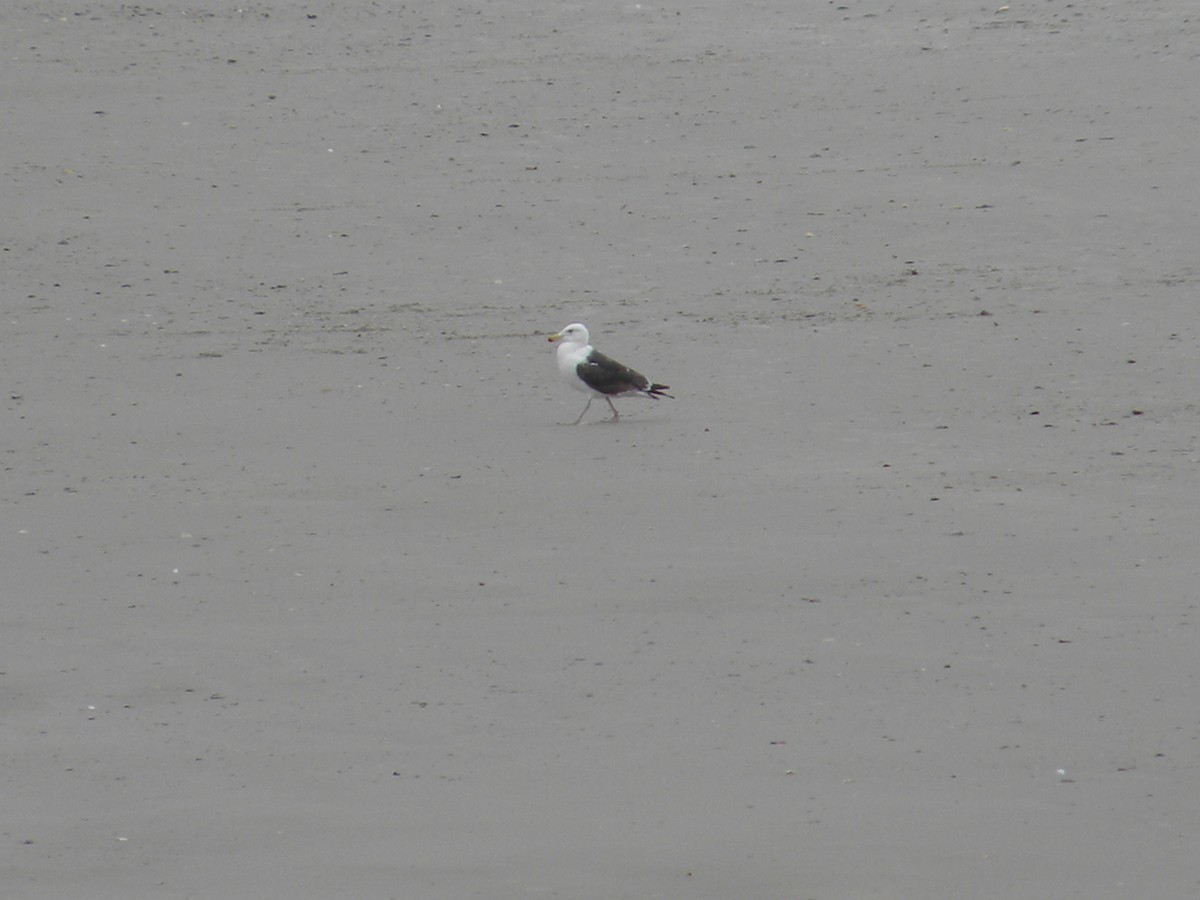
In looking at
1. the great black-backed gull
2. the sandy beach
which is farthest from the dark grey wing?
the sandy beach

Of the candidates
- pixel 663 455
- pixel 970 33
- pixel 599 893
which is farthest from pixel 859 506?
pixel 970 33

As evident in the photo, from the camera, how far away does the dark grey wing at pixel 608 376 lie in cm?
978

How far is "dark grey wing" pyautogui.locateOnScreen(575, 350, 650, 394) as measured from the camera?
978 cm

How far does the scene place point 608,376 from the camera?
978 centimetres

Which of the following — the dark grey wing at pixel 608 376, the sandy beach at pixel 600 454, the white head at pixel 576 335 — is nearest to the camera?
the sandy beach at pixel 600 454

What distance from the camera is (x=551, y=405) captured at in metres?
10.2

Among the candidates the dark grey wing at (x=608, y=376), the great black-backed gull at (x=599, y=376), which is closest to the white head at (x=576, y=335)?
the great black-backed gull at (x=599, y=376)

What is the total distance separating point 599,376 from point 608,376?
0.18 feet

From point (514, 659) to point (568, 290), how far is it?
489cm

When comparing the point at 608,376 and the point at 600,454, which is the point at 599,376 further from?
the point at 600,454

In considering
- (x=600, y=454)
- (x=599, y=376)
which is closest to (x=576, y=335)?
(x=599, y=376)

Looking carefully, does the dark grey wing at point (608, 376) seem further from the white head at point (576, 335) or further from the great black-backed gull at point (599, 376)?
the white head at point (576, 335)

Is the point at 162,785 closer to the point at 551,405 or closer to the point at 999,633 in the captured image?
the point at 999,633

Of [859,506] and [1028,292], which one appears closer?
[859,506]
